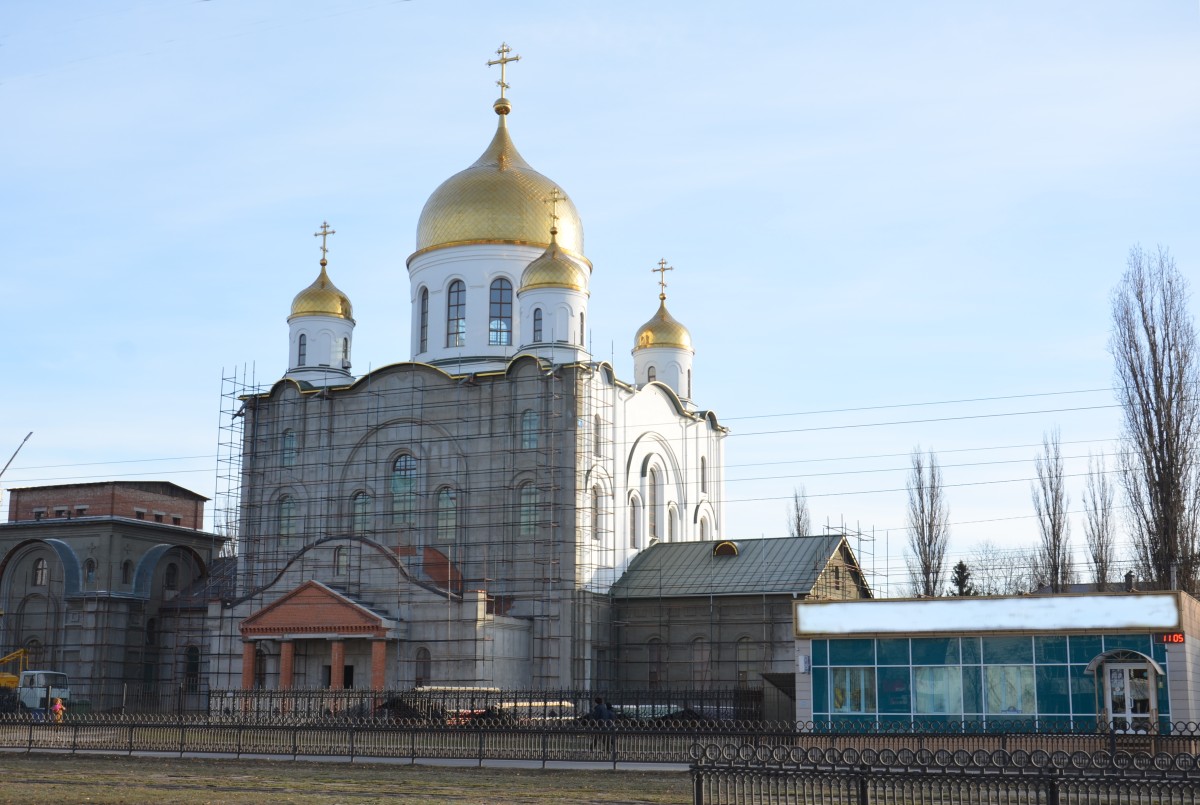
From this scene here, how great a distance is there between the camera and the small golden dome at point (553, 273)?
37875mm

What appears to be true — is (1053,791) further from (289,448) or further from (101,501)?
(101,501)

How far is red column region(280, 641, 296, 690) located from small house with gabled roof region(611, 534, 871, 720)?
8508 mm

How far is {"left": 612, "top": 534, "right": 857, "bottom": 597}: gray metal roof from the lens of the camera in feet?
117

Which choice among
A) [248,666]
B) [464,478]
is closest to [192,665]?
[248,666]

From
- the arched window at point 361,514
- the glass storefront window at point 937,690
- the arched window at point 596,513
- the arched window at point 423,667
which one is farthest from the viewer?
the arched window at point 361,514

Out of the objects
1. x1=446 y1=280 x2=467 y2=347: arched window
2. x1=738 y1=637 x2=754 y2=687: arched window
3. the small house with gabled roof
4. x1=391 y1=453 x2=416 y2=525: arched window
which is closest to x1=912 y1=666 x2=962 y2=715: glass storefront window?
the small house with gabled roof

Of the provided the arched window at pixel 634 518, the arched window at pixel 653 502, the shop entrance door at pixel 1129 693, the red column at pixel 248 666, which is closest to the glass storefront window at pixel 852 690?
the shop entrance door at pixel 1129 693

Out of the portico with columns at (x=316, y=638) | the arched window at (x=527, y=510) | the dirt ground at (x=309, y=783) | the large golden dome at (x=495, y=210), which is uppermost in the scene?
the large golden dome at (x=495, y=210)

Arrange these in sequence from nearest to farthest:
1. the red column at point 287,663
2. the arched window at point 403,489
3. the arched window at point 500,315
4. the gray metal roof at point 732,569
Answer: the red column at point 287,663 < the gray metal roof at point 732,569 < the arched window at point 403,489 < the arched window at point 500,315

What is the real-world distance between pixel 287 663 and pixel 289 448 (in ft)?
25.3

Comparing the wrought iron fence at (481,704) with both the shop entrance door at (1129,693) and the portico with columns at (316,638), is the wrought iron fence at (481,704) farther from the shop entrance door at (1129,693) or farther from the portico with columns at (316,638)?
the shop entrance door at (1129,693)

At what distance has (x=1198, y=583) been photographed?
31.2 m

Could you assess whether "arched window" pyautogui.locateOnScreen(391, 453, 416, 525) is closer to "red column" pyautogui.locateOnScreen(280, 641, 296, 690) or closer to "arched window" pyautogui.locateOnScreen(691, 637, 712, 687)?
"red column" pyautogui.locateOnScreen(280, 641, 296, 690)

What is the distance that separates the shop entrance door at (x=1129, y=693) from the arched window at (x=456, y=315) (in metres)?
22.2
